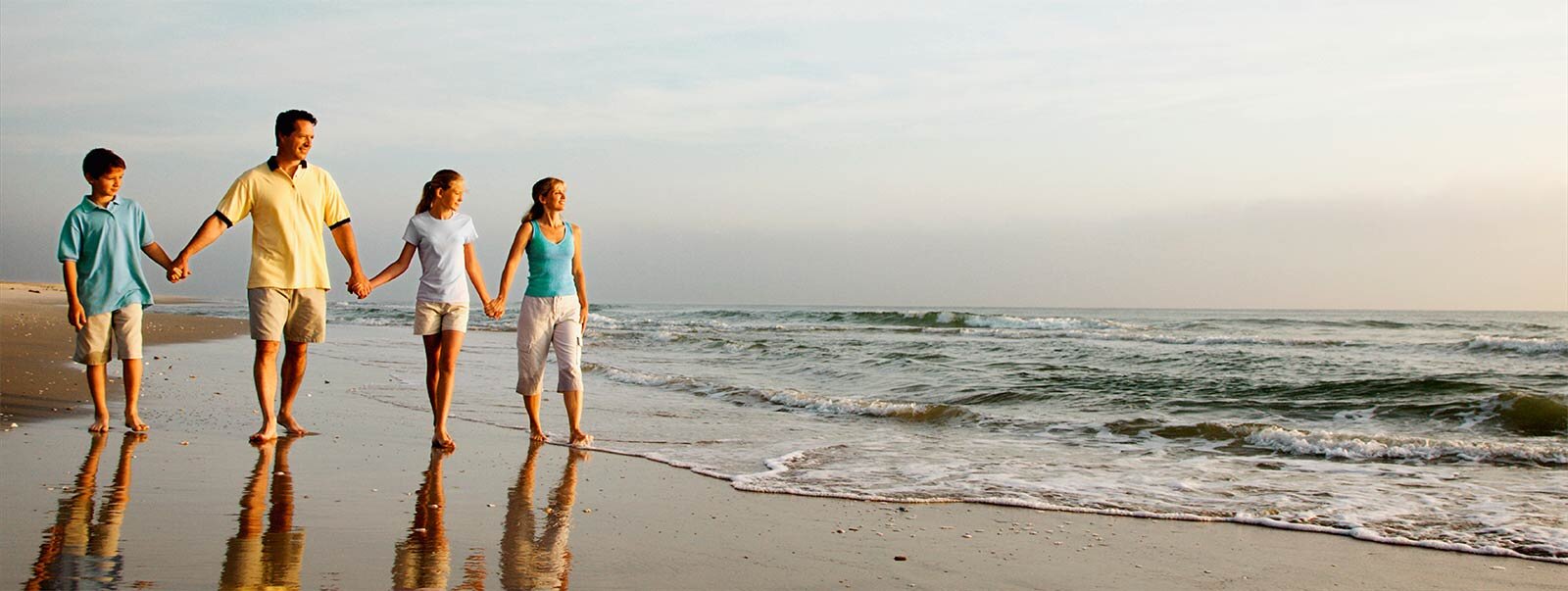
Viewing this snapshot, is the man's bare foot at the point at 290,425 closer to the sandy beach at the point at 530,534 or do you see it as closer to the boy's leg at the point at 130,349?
the sandy beach at the point at 530,534

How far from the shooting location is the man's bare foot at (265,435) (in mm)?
5555

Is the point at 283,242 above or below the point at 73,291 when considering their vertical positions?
above

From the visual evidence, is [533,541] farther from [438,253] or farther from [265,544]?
[438,253]

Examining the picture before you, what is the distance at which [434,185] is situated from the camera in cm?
598

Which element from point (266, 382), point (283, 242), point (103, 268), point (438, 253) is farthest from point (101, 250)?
point (438, 253)

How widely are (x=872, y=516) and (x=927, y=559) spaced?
2.68 ft

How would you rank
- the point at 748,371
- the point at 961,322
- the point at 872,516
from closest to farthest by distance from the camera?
the point at 872,516, the point at 748,371, the point at 961,322

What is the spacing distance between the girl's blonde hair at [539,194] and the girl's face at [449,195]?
1.39 ft

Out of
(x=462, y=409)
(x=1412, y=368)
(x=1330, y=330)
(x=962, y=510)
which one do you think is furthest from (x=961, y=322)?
(x=962, y=510)

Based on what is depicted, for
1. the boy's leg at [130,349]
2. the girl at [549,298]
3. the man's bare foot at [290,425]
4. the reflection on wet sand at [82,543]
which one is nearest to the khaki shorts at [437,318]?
the girl at [549,298]

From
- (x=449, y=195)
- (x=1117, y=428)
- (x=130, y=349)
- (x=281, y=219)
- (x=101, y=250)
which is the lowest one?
(x=1117, y=428)

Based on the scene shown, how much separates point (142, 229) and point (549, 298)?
2.09 meters

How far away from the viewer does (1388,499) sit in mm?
5227

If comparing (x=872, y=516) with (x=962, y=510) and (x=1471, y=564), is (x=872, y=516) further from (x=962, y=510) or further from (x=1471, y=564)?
(x=1471, y=564)
